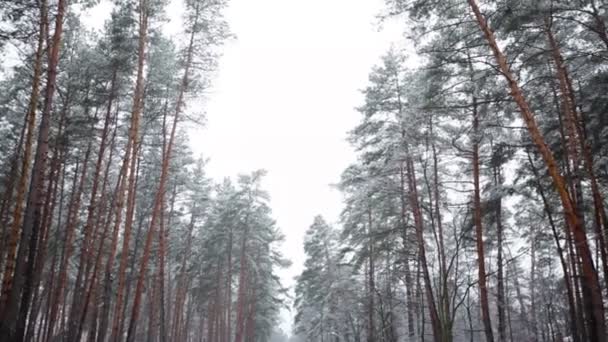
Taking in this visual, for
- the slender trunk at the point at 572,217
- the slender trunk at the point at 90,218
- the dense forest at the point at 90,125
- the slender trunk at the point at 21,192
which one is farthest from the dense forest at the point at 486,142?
the slender trunk at the point at 90,218

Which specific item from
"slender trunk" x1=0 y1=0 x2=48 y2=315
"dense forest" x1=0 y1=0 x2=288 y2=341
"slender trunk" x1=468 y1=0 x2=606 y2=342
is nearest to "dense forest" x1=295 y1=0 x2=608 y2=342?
"slender trunk" x1=468 y1=0 x2=606 y2=342

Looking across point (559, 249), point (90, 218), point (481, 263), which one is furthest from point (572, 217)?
point (90, 218)

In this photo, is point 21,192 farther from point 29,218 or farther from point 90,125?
point 90,125

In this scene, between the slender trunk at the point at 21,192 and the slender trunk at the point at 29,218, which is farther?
the slender trunk at the point at 21,192

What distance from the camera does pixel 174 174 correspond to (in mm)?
21844

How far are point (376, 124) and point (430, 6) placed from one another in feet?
29.1

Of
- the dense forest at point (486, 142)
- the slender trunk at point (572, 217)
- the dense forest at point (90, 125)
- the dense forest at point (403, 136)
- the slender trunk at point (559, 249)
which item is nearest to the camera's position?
the slender trunk at point (572, 217)

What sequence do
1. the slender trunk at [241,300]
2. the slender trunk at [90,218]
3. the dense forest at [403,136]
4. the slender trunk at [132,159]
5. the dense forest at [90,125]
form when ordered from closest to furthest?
the dense forest at [403,136] → the dense forest at [90,125] → the slender trunk at [132,159] → the slender trunk at [90,218] → the slender trunk at [241,300]

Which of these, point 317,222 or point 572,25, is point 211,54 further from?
point 317,222

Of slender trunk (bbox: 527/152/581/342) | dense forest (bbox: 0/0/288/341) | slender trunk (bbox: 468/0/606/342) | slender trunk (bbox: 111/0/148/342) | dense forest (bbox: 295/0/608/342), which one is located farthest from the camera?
slender trunk (bbox: 527/152/581/342)

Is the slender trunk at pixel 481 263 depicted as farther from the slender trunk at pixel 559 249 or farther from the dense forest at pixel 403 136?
the slender trunk at pixel 559 249

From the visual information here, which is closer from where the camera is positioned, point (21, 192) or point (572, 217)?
point (572, 217)

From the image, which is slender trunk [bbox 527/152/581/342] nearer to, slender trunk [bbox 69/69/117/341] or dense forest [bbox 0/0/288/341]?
dense forest [bbox 0/0/288/341]

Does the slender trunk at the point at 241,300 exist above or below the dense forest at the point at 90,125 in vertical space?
below
